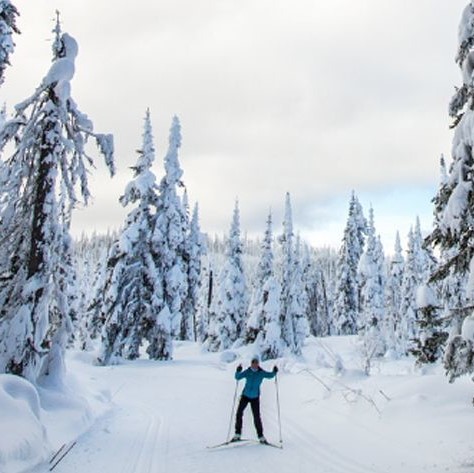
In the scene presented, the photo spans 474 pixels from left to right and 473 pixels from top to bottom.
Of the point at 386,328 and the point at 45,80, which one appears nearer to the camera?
the point at 45,80

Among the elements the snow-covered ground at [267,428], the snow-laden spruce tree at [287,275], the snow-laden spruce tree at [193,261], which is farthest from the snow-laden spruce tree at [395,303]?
the snow-covered ground at [267,428]

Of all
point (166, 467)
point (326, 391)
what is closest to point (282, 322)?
point (326, 391)

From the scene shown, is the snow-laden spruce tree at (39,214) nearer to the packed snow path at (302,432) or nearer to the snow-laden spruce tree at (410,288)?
the packed snow path at (302,432)

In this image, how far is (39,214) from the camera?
1354 cm

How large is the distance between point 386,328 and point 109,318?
32304 millimetres

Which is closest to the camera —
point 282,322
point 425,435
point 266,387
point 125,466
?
point 125,466

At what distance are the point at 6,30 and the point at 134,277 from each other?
1873cm

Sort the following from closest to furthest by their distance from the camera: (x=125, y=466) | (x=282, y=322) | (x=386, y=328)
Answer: (x=125, y=466), (x=282, y=322), (x=386, y=328)

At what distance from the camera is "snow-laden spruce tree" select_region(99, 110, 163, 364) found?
31.6m

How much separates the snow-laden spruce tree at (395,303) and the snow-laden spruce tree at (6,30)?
4094 cm

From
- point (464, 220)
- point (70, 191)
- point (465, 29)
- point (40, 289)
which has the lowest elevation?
point (40, 289)

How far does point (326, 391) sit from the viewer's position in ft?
58.6

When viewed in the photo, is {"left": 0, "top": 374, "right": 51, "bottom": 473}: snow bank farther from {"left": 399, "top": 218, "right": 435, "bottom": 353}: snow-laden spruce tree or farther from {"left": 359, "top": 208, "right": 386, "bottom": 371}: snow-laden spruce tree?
{"left": 399, "top": 218, "right": 435, "bottom": 353}: snow-laden spruce tree

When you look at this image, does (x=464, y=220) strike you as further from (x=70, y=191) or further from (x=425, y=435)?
(x=70, y=191)
